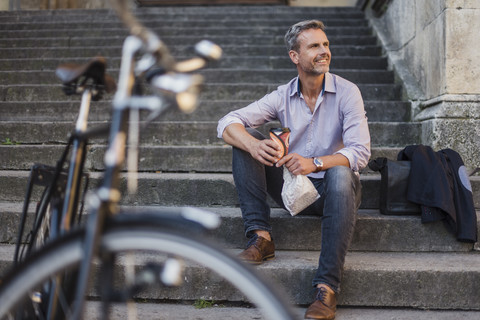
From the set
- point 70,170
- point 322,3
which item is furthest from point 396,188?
point 322,3

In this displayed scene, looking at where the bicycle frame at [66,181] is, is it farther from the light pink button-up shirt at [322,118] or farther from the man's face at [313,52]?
the man's face at [313,52]

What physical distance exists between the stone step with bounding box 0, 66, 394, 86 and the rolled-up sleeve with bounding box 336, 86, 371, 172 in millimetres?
2290

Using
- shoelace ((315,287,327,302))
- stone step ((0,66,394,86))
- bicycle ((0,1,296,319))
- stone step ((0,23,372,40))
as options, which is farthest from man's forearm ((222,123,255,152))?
stone step ((0,23,372,40))

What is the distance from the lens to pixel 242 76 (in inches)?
211

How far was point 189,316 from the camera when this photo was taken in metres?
2.61

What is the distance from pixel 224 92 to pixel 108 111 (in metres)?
1.07

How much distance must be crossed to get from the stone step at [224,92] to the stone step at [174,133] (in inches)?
27.5

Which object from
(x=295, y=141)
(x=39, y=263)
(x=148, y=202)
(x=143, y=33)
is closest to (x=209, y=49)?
(x=143, y=33)

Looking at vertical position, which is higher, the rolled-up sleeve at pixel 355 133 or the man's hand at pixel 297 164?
the rolled-up sleeve at pixel 355 133

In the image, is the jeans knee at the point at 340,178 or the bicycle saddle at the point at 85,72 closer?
the bicycle saddle at the point at 85,72

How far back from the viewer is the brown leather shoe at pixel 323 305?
2422 millimetres

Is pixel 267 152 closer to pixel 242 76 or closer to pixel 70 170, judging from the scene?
pixel 70 170

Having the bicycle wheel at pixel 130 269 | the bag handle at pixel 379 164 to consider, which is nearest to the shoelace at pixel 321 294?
the bag handle at pixel 379 164

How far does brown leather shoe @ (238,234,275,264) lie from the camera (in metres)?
2.73
